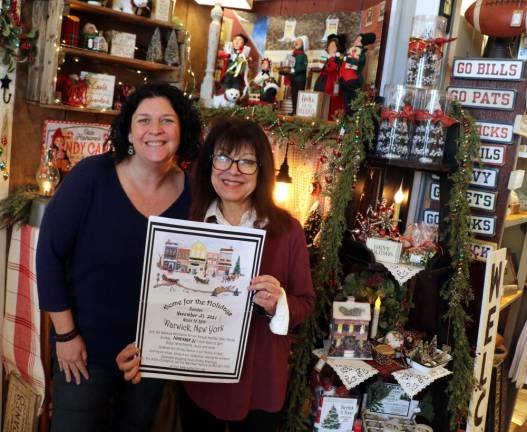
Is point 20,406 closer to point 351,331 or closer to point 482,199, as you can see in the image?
point 351,331

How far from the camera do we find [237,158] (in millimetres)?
1517

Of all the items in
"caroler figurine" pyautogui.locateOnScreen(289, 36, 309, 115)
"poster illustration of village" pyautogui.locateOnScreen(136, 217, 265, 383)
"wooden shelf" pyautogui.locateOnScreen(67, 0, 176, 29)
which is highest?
"wooden shelf" pyautogui.locateOnScreen(67, 0, 176, 29)

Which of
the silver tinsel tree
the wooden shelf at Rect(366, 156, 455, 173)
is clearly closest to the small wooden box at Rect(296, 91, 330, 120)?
the wooden shelf at Rect(366, 156, 455, 173)

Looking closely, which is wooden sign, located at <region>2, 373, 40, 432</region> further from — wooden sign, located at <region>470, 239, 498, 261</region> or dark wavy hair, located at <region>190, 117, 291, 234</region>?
wooden sign, located at <region>470, 239, 498, 261</region>

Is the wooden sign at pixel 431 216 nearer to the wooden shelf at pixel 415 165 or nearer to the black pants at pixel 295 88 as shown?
the wooden shelf at pixel 415 165

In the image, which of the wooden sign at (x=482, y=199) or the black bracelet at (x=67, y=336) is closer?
the black bracelet at (x=67, y=336)

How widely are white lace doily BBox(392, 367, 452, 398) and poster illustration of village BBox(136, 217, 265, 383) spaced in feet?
2.58

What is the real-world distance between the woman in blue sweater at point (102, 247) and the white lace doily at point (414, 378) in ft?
3.42

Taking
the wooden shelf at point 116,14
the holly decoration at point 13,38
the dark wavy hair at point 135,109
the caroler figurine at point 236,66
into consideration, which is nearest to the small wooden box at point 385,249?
→ the dark wavy hair at point 135,109

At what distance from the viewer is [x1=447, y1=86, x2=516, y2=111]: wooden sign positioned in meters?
2.30

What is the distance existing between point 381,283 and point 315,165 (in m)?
0.79

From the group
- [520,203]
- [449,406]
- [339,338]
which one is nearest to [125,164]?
[339,338]

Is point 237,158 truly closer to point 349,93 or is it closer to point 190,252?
point 190,252

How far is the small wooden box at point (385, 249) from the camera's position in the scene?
208cm
